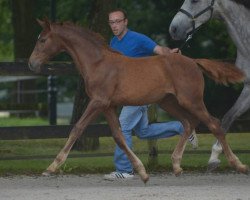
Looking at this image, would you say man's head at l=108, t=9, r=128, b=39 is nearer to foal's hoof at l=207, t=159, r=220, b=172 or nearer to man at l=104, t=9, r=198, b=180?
man at l=104, t=9, r=198, b=180

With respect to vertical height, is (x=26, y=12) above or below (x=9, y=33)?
above

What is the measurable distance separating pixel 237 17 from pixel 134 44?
1.61 metres

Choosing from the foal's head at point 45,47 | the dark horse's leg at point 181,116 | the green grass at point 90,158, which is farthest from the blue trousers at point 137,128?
the foal's head at point 45,47

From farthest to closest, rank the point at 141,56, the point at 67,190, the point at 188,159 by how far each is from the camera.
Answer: the point at 188,159 < the point at 141,56 < the point at 67,190

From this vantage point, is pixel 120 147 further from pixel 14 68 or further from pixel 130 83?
pixel 14 68

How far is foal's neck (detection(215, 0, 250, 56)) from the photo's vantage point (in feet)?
35.6

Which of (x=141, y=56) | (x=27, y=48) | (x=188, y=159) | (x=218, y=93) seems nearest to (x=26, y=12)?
(x=27, y=48)

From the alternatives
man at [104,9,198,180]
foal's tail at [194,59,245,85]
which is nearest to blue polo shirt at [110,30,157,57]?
man at [104,9,198,180]

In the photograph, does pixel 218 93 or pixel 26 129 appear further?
pixel 218 93

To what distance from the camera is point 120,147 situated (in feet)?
31.0

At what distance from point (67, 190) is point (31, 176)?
1.64 metres

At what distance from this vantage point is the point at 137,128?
1027cm

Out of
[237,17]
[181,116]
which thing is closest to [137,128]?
[181,116]

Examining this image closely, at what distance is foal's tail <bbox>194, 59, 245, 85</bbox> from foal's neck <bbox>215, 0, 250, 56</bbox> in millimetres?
890
